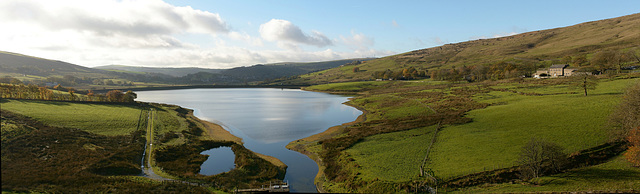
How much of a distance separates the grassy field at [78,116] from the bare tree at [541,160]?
6272cm

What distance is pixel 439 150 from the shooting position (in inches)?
1503

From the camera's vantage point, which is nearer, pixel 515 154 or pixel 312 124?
pixel 515 154

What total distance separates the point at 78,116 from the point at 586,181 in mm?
80811

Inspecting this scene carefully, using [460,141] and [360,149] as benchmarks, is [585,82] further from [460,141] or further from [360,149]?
[360,149]

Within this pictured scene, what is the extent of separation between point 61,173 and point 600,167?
55.8m

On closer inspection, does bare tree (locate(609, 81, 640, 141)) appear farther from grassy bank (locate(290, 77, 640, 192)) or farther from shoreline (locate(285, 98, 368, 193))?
shoreline (locate(285, 98, 368, 193))

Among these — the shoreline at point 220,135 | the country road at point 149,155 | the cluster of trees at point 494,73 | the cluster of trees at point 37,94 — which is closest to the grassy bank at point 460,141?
the shoreline at point 220,135

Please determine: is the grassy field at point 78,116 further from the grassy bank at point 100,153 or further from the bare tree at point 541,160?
the bare tree at point 541,160

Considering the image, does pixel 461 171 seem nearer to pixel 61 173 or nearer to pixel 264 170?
pixel 264 170

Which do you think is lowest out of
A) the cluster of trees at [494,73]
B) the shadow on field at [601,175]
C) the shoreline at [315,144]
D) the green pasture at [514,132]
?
the shoreline at [315,144]

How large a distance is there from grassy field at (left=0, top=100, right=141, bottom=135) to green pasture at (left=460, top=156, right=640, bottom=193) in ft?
200

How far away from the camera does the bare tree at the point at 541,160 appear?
1100 inches

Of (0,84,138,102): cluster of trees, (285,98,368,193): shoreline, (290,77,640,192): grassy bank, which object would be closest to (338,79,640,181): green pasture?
(290,77,640,192): grassy bank

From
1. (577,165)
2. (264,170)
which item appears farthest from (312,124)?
(577,165)
